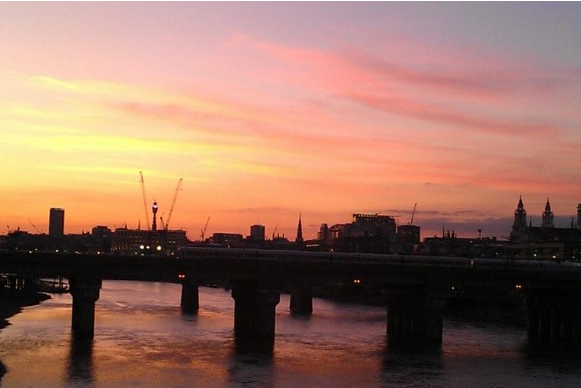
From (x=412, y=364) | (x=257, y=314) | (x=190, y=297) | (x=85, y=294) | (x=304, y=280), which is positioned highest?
(x=304, y=280)

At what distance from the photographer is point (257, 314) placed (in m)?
93.4

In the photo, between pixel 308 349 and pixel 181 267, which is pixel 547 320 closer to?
pixel 308 349

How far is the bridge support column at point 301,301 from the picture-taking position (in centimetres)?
15212

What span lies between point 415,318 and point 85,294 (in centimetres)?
4253

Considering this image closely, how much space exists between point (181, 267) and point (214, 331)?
45.4ft

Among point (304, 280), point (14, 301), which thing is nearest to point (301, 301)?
point (304, 280)

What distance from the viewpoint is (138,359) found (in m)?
74.7

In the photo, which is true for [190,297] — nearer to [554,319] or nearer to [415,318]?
[415,318]

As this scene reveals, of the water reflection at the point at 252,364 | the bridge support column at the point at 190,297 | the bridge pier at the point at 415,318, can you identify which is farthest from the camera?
the bridge support column at the point at 190,297

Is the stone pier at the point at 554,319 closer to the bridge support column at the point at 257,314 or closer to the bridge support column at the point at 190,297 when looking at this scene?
the bridge support column at the point at 257,314

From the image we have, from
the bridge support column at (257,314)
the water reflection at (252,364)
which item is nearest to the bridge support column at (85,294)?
the water reflection at (252,364)

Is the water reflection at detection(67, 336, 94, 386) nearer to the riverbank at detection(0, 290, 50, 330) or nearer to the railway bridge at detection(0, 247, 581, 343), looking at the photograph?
the railway bridge at detection(0, 247, 581, 343)

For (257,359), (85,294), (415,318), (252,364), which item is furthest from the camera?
(415,318)

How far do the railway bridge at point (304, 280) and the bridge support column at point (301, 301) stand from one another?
37154 mm
